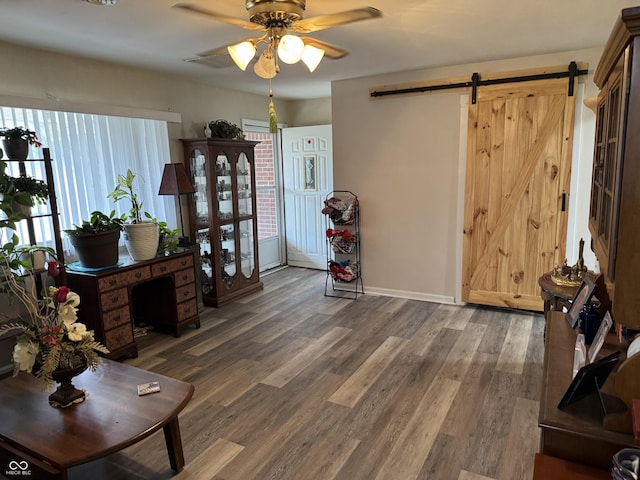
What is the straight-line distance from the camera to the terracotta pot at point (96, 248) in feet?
10.2

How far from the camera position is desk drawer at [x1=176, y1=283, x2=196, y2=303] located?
3.79 metres

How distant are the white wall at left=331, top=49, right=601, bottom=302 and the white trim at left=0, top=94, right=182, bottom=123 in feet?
A: 5.92

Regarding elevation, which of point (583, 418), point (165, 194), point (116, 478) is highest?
point (165, 194)

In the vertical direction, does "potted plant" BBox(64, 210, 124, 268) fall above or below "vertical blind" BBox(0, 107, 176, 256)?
below

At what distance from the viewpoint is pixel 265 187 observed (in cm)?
612

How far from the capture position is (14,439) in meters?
1.75

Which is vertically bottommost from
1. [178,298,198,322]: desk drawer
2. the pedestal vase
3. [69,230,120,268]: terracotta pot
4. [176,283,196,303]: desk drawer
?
[178,298,198,322]: desk drawer

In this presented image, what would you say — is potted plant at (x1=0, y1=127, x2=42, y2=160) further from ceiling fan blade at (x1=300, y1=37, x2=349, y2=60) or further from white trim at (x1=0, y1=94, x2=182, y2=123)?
ceiling fan blade at (x1=300, y1=37, x2=349, y2=60)

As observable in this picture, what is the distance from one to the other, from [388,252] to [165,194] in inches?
94.0

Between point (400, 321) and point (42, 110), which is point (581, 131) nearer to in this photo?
point (400, 321)

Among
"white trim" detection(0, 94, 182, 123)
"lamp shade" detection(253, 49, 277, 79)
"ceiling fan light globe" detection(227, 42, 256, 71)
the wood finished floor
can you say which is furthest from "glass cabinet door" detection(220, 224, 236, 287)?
"ceiling fan light globe" detection(227, 42, 256, 71)

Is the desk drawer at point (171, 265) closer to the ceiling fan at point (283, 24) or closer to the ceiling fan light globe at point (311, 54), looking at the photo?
the ceiling fan at point (283, 24)

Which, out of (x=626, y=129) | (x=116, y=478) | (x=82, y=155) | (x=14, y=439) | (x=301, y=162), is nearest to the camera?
(x=626, y=129)

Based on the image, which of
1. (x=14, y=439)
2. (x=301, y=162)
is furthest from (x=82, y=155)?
(x=301, y=162)
